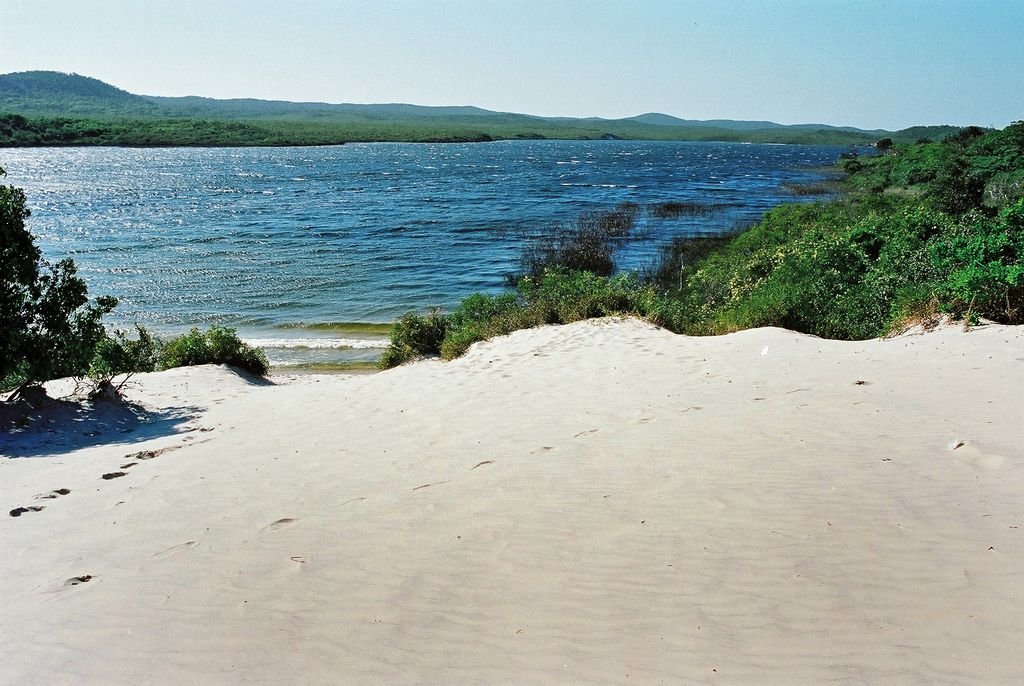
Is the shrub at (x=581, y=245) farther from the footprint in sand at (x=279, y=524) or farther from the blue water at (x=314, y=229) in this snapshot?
the footprint in sand at (x=279, y=524)

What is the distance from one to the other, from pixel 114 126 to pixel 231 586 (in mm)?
156302

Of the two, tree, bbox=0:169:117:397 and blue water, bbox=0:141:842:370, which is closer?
tree, bbox=0:169:117:397

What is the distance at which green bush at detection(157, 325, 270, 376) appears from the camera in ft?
49.8

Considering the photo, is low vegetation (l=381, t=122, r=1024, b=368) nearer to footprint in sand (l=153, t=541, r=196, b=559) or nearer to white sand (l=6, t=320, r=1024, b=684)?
white sand (l=6, t=320, r=1024, b=684)

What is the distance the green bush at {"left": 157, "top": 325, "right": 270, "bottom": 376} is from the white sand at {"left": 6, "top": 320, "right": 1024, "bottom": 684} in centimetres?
611

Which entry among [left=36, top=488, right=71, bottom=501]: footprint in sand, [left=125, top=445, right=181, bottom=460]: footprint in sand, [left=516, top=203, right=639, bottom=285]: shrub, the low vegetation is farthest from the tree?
[left=516, top=203, right=639, bottom=285]: shrub

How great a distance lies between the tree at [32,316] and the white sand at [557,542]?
1.77 meters

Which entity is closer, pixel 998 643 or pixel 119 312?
pixel 998 643

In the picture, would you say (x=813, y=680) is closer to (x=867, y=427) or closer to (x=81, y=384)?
(x=867, y=427)

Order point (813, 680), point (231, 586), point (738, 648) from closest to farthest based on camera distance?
point (813, 680), point (738, 648), point (231, 586)

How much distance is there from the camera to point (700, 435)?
7.18 metres

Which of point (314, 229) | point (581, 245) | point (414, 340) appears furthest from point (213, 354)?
point (314, 229)

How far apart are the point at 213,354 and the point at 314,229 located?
90.0ft

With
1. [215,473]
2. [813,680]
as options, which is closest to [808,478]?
[813,680]
